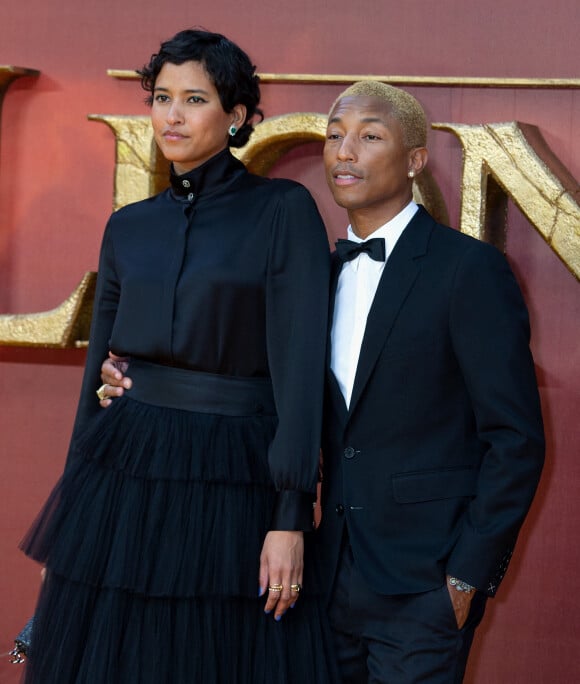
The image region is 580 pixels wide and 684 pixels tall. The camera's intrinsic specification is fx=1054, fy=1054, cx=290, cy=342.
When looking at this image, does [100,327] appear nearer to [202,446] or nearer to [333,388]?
[202,446]

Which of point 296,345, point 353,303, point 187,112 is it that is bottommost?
point 296,345

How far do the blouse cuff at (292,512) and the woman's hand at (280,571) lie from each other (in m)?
0.02

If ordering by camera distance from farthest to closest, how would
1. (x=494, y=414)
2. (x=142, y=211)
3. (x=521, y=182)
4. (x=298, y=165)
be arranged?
1. (x=298, y=165)
2. (x=521, y=182)
3. (x=142, y=211)
4. (x=494, y=414)

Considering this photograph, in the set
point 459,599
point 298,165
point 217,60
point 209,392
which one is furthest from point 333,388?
point 298,165

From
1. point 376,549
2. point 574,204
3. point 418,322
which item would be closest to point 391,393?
point 418,322

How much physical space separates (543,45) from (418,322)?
4.40ft

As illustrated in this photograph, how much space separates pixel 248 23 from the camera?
3.27 meters

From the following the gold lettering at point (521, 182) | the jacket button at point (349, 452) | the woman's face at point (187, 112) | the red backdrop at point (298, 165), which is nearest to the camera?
the jacket button at point (349, 452)

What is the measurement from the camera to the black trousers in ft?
6.68

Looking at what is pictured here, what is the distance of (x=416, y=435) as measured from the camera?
2.08 m

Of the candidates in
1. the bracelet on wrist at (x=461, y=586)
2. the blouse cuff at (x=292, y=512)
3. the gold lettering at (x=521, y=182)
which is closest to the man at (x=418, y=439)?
the bracelet on wrist at (x=461, y=586)

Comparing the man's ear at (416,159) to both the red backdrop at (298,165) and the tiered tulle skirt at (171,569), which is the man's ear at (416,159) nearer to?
the tiered tulle skirt at (171,569)

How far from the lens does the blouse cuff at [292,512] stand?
2.05 meters

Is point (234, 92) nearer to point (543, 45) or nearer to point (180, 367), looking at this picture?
point (180, 367)
